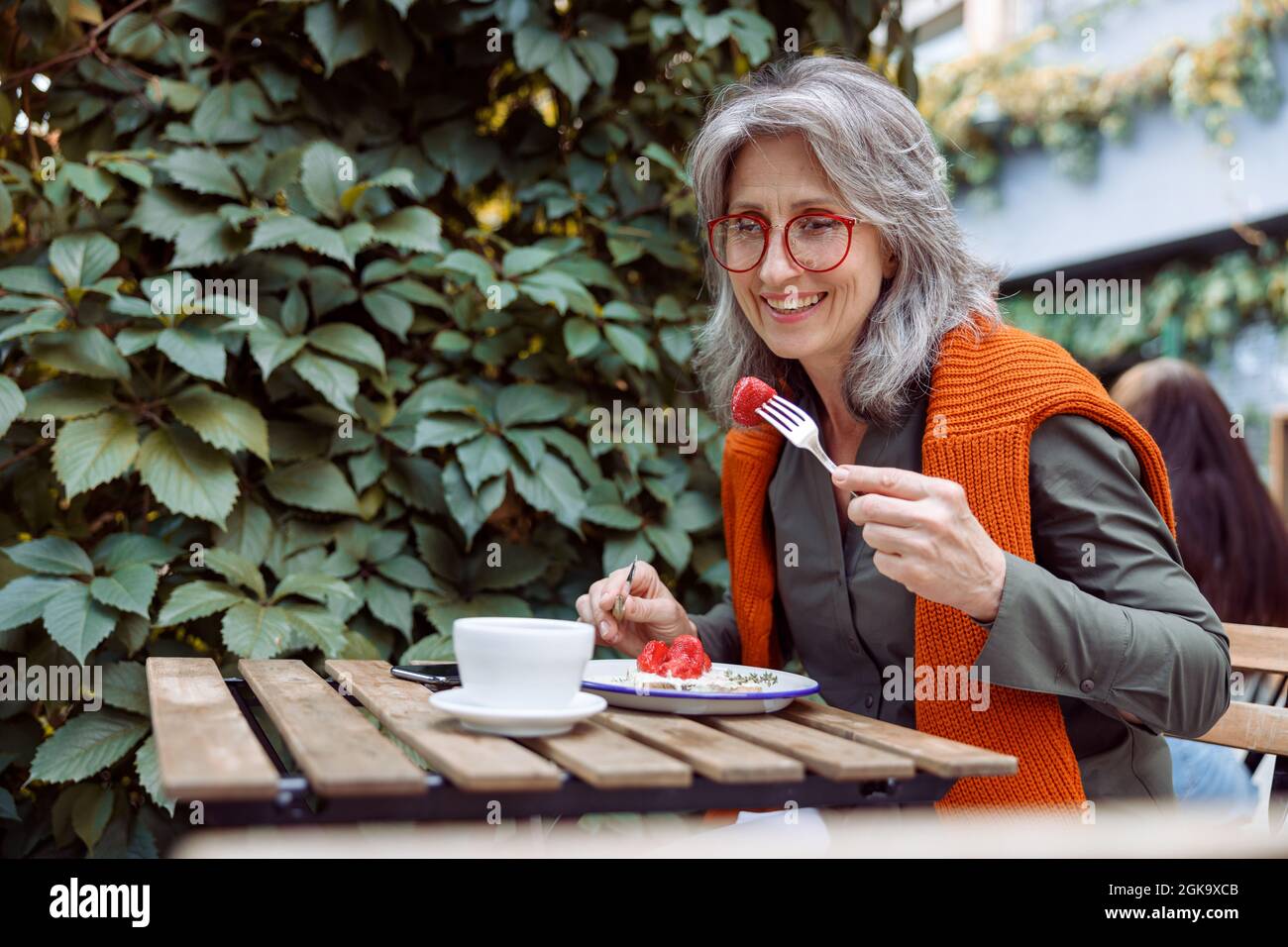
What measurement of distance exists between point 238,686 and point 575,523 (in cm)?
88

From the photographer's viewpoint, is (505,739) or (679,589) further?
(679,589)

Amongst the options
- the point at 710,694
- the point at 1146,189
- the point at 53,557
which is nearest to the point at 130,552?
the point at 53,557

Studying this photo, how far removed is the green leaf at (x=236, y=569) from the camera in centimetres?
207

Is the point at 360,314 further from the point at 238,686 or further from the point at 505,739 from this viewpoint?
the point at 505,739

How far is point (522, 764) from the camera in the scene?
91cm

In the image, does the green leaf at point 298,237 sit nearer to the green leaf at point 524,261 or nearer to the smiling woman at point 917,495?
the green leaf at point 524,261

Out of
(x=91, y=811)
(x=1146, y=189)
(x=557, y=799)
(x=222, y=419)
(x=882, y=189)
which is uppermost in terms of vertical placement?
(x=1146, y=189)

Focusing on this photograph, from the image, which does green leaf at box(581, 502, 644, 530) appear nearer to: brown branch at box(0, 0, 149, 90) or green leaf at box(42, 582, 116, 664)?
green leaf at box(42, 582, 116, 664)

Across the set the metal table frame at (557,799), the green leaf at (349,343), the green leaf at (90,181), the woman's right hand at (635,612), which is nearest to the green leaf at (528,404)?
the green leaf at (349,343)

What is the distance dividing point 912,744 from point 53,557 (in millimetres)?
1573

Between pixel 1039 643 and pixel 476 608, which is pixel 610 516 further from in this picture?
pixel 1039 643

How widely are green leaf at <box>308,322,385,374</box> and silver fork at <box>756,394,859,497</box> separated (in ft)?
3.41

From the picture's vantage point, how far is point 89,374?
208cm
